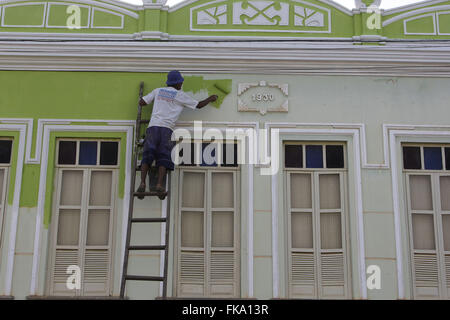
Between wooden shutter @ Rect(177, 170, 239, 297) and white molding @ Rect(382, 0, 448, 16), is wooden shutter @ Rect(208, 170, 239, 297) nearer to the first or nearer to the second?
wooden shutter @ Rect(177, 170, 239, 297)

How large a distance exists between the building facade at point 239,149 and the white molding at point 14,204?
2 centimetres

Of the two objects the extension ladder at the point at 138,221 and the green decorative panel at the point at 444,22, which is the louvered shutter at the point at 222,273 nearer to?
the extension ladder at the point at 138,221

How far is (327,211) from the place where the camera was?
7.81m

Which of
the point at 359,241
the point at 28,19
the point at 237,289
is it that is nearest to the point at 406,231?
the point at 359,241

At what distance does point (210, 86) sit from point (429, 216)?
311 centimetres

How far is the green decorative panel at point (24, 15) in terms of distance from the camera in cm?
836

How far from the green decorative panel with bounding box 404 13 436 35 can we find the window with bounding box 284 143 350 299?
6.03 feet

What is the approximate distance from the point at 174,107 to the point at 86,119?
1115 mm

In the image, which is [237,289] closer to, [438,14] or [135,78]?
[135,78]

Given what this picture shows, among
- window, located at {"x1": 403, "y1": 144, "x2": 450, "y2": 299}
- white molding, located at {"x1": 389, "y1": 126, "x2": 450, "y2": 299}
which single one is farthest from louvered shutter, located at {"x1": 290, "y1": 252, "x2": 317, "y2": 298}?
window, located at {"x1": 403, "y1": 144, "x2": 450, "y2": 299}

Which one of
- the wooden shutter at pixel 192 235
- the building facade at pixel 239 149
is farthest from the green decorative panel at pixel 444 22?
the wooden shutter at pixel 192 235

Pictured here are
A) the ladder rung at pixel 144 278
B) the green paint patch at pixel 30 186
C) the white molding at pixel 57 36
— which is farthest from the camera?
the white molding at pixel 57 36

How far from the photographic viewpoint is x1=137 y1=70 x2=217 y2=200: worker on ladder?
24.8 feet

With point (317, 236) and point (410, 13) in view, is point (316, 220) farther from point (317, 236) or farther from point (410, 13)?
point (410, 13)
